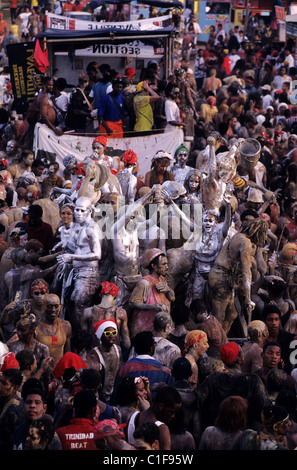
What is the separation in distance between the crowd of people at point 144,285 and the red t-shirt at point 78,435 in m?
0.01

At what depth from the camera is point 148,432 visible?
267 inches

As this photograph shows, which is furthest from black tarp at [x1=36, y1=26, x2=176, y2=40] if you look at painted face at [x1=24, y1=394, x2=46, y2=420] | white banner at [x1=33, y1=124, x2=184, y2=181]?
painted face at [x1=24, y1=394, x2=46, y2=420]

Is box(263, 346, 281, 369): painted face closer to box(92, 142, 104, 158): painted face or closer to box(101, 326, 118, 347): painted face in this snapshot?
box(101, 326, 118, 347): painted face

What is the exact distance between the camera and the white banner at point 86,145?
16.0 metres

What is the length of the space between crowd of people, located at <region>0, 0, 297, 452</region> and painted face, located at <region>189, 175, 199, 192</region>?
1cm

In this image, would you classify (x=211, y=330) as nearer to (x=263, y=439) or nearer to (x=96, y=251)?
(x=96, y=251)

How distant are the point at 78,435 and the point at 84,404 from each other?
25 cm

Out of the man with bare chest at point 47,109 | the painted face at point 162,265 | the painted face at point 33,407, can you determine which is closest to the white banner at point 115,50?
the man with bare chest at point 47,109

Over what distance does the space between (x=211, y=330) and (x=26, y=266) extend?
2361 millimetres

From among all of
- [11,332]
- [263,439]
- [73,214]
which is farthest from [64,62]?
[263,439]

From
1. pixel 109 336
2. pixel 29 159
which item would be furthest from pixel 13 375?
pixel 29 159

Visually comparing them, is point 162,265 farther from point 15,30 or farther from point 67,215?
point 15,30

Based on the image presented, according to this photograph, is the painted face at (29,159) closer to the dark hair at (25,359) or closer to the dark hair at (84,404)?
the dark hair at (25,359)

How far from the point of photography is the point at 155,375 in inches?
334
